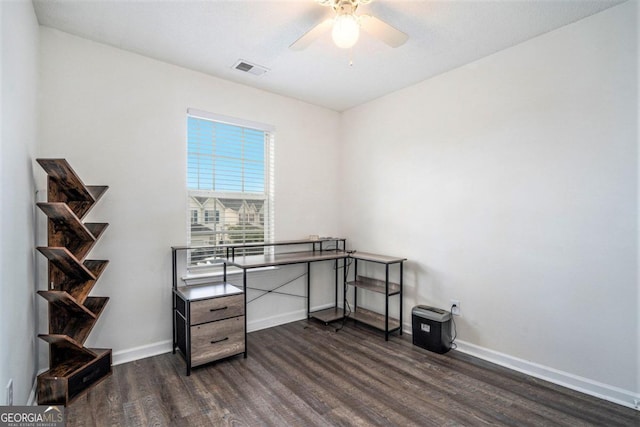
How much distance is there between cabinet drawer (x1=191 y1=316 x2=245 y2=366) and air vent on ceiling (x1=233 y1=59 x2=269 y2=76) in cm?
232

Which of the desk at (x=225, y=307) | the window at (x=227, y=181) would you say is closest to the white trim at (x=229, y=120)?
the window at (x=227, y=181)

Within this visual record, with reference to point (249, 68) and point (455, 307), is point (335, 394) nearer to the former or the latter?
point (455, 307)

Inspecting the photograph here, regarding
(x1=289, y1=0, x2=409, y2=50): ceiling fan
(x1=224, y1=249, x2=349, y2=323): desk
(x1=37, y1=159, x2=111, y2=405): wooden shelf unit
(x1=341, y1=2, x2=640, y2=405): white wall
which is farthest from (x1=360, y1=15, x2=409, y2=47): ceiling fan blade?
(x1=37, y1=159, x2=111, y2=405): wooden shelf unit

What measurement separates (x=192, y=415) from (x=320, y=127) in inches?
132

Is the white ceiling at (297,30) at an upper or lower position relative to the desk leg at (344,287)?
upper

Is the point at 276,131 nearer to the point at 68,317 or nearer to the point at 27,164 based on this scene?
the point at 27,164

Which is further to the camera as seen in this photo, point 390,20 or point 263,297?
point 263,297

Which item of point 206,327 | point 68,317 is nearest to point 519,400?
point 206,327

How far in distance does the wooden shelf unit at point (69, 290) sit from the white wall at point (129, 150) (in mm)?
230

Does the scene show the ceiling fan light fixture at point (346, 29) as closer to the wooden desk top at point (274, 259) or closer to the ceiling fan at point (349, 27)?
the ceiling fan at point (349, 27)

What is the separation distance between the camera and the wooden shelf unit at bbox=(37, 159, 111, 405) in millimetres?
2066

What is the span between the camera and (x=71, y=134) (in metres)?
2.53

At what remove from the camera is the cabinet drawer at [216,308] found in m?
2.54

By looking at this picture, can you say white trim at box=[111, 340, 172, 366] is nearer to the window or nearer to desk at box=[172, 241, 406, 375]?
desk at box=[172, 241, 406, 375]
